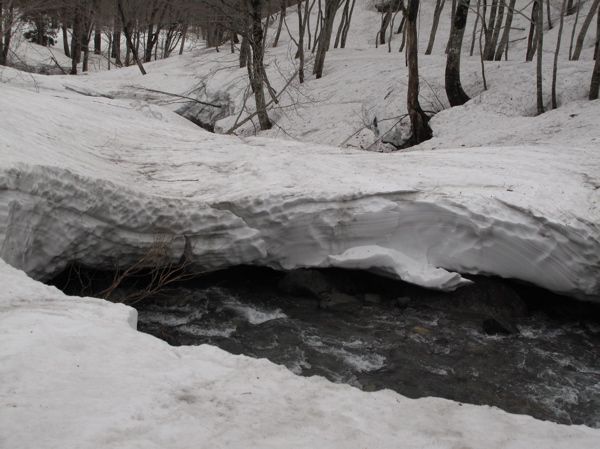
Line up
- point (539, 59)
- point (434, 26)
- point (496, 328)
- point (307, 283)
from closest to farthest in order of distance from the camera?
point (496, 328), point (307, 283), point (539, 59), point (434, 26)

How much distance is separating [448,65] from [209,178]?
7.12 metres

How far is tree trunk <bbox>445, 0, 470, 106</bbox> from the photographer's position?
1105 centimetres

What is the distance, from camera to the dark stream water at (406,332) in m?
4.81

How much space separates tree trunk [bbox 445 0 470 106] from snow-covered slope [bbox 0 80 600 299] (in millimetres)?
5237

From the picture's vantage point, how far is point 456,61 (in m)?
11.5

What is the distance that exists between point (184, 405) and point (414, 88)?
30.8 ft

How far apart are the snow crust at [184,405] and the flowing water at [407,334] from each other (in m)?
1.77

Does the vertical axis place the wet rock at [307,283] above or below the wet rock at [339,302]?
above

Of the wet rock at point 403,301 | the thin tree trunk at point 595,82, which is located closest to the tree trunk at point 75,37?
the thin tree trunk at point 595,82

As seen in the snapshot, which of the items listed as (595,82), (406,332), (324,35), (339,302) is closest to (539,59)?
(595,82)

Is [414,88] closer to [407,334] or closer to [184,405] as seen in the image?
[407,334]

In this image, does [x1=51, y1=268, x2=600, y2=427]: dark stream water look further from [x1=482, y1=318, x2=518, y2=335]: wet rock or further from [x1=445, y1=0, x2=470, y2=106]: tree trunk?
[x1=445, y1=0, x2=470, y2=106]: tree trunk

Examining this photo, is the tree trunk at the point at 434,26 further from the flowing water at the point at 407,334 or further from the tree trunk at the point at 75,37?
the tree trunk at the point at 75,37

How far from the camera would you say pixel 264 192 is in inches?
236
